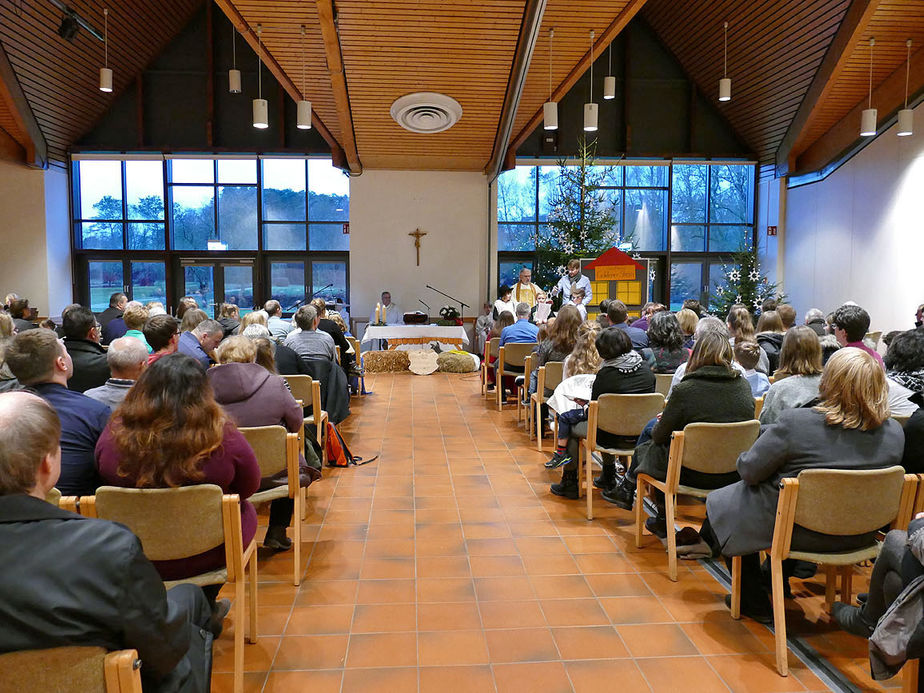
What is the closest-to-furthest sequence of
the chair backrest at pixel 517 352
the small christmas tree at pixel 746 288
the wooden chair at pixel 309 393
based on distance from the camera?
the wooden chair at pixel 309 393 → the chair backrest at pixel 517 352 → the small christmas tree at pixel 746 288

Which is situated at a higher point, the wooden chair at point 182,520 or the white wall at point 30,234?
the white wall at point 30,234

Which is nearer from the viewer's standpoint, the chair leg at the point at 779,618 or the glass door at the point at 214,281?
the chair leg at the point at 779,618

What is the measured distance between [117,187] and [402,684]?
44.1 feet

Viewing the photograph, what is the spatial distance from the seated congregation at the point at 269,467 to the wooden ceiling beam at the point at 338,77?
390cm

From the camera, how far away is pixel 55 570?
1.45 metres

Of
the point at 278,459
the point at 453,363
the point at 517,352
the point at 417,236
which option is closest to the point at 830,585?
the point at 278,459

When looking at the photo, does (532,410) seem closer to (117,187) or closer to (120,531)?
(120,531)

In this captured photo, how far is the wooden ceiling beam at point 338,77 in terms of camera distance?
7305mm

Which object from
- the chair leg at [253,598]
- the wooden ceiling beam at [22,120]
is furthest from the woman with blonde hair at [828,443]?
the wooden ceiling beam at [22,120]

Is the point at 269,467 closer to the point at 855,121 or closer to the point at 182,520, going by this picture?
the point at 182,520

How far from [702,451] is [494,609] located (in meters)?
1.24

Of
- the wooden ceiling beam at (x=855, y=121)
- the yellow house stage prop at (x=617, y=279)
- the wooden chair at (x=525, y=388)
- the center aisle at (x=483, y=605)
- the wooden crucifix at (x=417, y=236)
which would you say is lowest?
the center aisle at (x=483, y=605)

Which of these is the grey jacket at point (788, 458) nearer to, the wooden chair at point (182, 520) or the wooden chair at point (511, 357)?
the wooden chair at point (182, 520)

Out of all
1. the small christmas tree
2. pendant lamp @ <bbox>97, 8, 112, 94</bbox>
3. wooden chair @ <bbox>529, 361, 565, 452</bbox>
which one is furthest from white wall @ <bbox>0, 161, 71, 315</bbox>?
the small christmas tree
